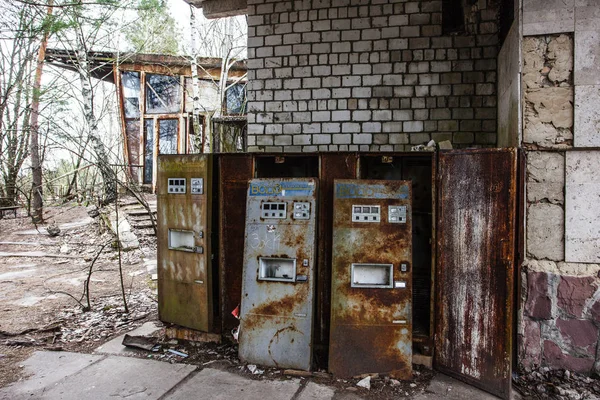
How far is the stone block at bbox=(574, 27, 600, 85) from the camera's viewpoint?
3096 mm

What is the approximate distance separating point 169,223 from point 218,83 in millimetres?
9625

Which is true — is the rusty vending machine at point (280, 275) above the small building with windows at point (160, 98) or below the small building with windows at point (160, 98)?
below

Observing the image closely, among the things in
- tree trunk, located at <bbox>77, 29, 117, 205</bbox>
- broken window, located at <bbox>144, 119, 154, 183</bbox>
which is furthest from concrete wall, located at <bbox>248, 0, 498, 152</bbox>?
broken window, located at <bbox>144, 119, 154, 183</bbox>

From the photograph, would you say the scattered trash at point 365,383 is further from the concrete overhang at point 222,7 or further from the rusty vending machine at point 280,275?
the concrete overhang at point 222,7

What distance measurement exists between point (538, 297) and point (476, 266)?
67 centimetres

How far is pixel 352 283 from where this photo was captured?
319cm

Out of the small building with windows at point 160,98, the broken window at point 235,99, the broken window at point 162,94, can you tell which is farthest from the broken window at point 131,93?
the broken window at point 235,99

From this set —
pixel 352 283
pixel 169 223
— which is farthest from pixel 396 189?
pixel 169 223

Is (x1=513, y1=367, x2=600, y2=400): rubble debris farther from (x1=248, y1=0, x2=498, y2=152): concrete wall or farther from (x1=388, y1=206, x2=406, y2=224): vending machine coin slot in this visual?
(x1=248, y1=0, x2=498, y2=152): concrete wall

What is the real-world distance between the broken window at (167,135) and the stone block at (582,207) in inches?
465

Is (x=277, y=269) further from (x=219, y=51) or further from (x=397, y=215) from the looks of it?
(x=219, y=51)

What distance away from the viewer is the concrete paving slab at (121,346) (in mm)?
3686

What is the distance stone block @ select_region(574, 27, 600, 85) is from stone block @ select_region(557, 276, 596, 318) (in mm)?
1589

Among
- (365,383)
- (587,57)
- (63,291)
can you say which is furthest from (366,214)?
(63,291)
